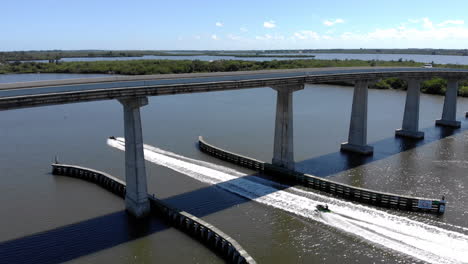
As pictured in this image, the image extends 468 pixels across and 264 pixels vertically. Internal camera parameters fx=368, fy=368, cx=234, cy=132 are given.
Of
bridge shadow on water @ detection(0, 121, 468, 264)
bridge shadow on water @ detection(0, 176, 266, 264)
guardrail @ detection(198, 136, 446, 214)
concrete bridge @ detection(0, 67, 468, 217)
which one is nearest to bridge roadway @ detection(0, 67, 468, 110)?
concrete bridge @ detection(0, 67, 468, 217)

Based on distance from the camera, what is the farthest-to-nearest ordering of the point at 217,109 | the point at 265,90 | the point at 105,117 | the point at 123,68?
the point at 123,68
the point at 265,90
the point at 217,109
the point at 105,117

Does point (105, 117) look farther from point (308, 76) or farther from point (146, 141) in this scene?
point (308, 76)

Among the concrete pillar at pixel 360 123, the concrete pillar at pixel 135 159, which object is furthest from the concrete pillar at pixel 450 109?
the concrete pillar at pixel 135 159

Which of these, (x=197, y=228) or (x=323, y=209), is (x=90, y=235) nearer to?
(x=197, y=228)

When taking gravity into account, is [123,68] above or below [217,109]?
above

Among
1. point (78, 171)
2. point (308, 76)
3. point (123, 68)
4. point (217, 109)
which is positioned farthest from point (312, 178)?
point (123, 68)

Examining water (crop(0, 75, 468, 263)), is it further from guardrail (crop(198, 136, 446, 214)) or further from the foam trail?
guardrail (crop(198, 136, 446, 214))

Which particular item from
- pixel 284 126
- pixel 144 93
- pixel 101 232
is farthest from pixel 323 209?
pixel 101 232
